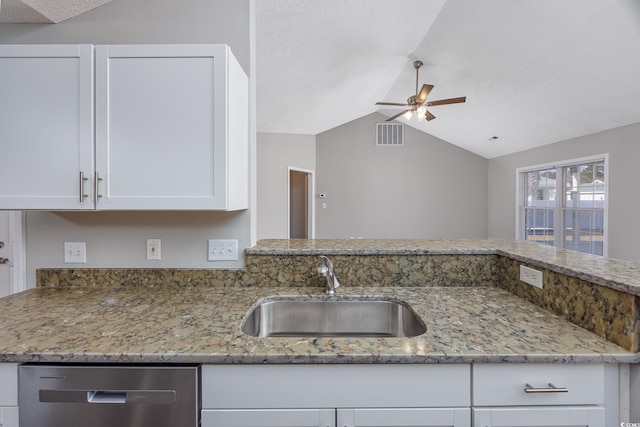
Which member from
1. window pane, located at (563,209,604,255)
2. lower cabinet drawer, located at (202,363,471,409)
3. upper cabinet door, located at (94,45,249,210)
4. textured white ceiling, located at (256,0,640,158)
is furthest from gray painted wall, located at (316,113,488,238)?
lower cabinet drawer, located at (202,363,471,409)

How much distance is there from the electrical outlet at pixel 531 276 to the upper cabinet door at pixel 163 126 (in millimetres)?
1298

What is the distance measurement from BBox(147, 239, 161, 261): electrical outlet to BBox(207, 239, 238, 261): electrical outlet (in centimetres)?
25

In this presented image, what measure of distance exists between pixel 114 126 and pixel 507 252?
1806 mm

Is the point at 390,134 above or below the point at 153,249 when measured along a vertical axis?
above

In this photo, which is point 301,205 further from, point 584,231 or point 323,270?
point 323,270

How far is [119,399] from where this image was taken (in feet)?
3.19

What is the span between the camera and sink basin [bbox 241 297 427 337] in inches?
58.7

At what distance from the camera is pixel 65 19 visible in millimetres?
1590

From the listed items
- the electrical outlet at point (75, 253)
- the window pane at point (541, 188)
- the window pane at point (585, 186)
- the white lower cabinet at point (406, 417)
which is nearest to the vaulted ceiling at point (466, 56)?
the window pane at point (585, 186)

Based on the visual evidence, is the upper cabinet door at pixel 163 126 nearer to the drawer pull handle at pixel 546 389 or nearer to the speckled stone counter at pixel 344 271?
the speckled stone counter at pixel 344 271

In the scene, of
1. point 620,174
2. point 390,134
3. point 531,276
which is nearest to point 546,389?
point 531,276

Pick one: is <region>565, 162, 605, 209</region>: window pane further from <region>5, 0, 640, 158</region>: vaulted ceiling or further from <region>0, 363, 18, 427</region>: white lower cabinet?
<region>0, 363, 18, 427</region>: white lower cabinet

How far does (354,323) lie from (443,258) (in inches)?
21.7

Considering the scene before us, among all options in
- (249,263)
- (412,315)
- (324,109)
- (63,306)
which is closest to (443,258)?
(412,315)
